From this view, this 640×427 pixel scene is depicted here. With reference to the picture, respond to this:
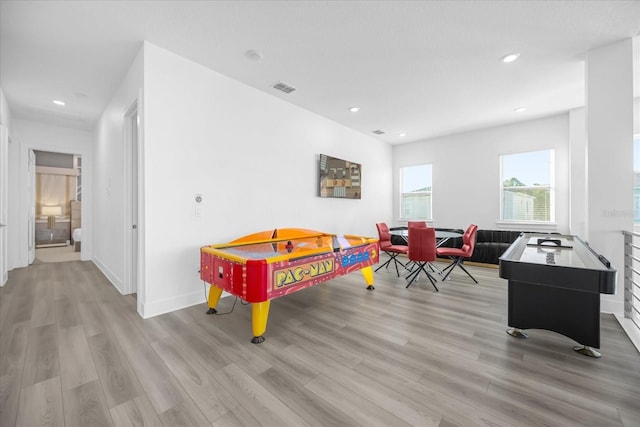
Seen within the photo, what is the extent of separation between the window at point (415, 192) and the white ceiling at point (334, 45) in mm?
2584

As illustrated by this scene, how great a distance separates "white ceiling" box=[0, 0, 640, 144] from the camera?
2.29 metres

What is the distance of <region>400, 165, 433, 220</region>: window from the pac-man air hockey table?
3.95 metres

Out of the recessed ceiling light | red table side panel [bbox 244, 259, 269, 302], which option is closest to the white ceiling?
the recessed ceiling light

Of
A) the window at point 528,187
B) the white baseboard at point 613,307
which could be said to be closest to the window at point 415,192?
the window at point 528,187

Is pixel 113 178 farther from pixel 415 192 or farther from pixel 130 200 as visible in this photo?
pixel 415 192

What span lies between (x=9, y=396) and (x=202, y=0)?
3046 millimetres

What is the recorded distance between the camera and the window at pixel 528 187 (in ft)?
16.8

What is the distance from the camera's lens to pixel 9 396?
157 centimetres

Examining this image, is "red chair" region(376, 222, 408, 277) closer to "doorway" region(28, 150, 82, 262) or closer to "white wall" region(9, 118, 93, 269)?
"white wall" region(9, 118, 93, 269)

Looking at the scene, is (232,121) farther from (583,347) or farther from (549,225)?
(549,225)

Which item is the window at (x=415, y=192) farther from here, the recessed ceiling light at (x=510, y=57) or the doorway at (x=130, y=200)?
the doorway at (x=130, y=200)

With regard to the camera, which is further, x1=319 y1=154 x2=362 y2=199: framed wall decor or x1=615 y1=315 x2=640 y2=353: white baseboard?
x1=319 y1=154 x2=362 y2=199: framed wall decor

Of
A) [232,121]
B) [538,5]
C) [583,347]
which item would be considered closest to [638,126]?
[538,5]

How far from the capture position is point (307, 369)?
6.09ft
